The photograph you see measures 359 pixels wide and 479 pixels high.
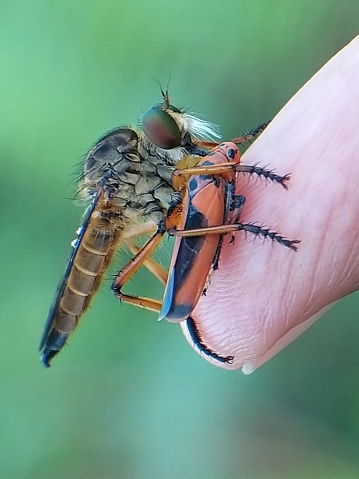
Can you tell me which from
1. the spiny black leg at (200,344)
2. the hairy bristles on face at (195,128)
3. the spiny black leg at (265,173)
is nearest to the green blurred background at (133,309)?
the hairy bristles on face at (195,128)

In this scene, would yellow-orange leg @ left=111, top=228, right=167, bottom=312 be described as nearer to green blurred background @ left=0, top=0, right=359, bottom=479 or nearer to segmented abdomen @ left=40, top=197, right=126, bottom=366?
segmented abdomen @ left=40, top=197, right=126, bottom=366

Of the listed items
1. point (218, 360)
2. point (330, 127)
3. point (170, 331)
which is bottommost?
point (170, 331)

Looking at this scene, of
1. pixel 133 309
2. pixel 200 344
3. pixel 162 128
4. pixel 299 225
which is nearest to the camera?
pixel 299 225

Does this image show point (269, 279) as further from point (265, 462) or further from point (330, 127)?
point (265, 462)

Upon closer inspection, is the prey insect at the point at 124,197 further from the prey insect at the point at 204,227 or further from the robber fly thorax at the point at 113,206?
the prey insect at the point at 204,227

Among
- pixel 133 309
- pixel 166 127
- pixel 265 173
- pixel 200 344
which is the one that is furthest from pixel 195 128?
pixel 133 309

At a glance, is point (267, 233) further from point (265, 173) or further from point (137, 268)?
point (137, 268)

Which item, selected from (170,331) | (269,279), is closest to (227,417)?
(170,331)
